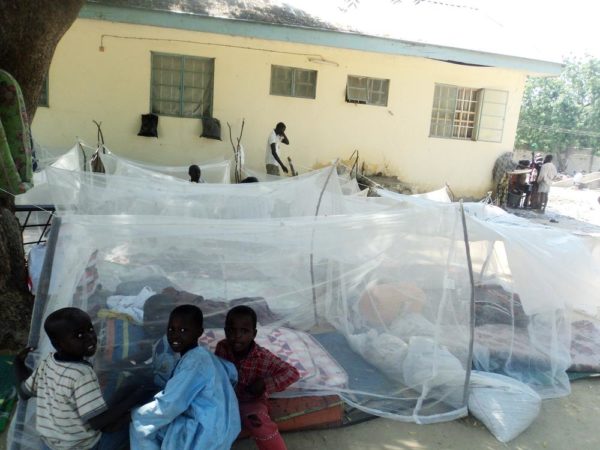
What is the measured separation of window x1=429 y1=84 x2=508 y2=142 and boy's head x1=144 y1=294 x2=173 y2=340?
7855 millimetres

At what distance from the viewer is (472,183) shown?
9.73 meters

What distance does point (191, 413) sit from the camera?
190 cm

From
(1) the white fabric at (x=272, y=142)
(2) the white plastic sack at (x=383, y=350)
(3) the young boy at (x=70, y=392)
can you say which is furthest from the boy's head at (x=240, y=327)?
(1) the white fabric at (x=272, y=142)

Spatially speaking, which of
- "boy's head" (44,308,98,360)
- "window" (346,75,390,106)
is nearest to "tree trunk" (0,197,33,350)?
"boy's head" (44,308,98,360)

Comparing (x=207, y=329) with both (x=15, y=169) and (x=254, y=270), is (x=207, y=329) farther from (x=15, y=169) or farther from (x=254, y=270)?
(x=15, y=169)

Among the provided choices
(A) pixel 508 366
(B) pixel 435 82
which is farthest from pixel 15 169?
(B) pixel 435 82

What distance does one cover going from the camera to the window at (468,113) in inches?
369

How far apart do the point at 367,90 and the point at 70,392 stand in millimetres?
7952

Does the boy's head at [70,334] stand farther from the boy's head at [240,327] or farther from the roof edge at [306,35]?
the roof edge at [306,35]

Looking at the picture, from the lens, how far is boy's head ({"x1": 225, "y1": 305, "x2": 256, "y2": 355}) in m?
2.22

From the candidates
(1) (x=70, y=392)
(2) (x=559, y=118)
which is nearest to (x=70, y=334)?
(1) (x=70, y=392)

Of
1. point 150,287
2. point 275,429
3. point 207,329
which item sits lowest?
point 275,429

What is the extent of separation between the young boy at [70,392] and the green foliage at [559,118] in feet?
92.3

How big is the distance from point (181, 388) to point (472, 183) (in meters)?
8.88
